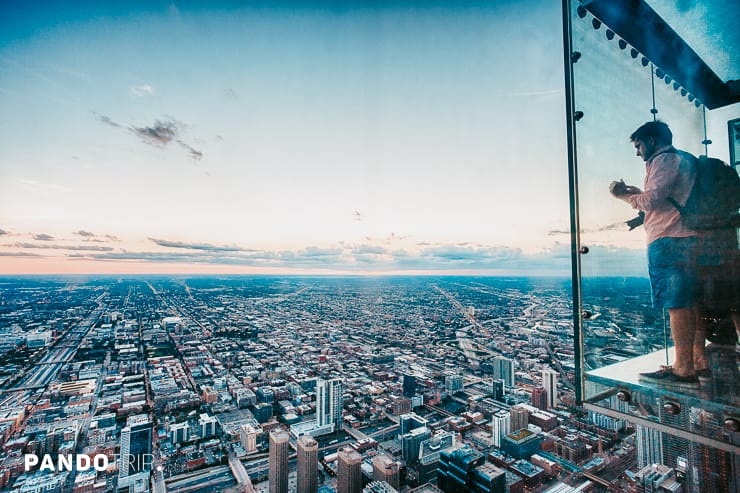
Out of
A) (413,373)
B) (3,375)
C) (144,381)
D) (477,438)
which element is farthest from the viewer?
(413,373)

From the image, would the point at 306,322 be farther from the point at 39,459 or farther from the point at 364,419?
the point at 39,459

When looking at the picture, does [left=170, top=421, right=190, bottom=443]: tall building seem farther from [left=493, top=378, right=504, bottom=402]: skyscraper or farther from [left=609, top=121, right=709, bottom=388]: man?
[left=609, top=121, right=709, bottom=388]: man

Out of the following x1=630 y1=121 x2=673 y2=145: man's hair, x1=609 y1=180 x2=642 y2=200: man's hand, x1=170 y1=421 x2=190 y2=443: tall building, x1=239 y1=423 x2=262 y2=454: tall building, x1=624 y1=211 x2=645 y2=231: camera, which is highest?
x1=630 y1=121 x2=673 y2=145: man's hair

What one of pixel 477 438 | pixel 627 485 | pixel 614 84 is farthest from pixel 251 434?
pixel 614 84

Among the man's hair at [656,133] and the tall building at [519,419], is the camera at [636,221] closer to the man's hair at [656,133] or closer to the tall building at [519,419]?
the man's hair at [656,133]

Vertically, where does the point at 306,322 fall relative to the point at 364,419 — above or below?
above

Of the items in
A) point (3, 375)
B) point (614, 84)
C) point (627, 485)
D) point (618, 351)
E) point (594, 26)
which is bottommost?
point (627, 485)

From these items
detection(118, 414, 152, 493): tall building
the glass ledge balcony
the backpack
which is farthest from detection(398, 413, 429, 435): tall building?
the backpack
